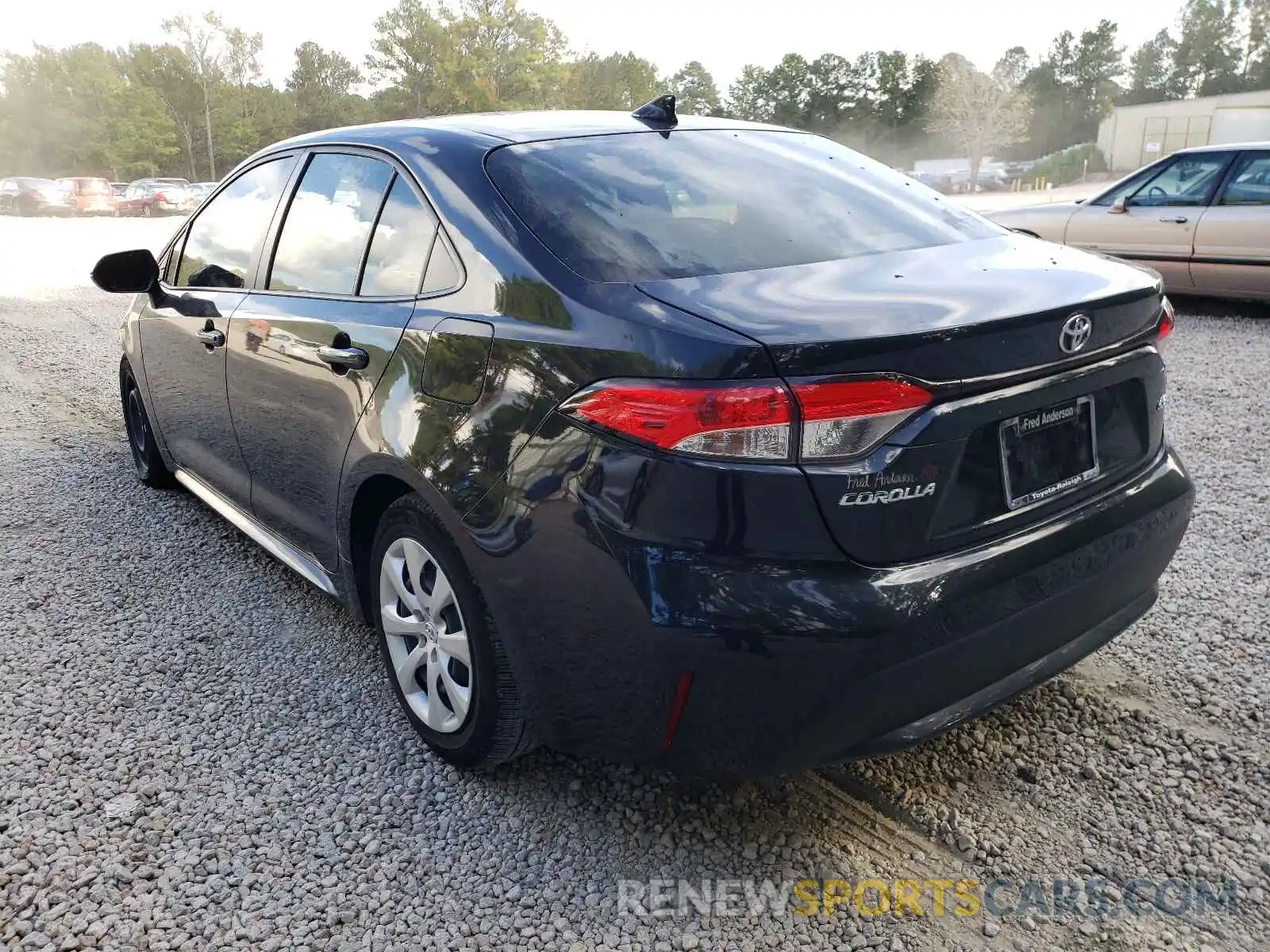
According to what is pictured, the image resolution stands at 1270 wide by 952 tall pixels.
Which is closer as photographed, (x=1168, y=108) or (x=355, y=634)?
(x=355, y=634)

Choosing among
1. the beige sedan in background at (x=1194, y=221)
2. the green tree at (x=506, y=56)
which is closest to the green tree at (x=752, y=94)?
the green tree at (x=506, y=56)

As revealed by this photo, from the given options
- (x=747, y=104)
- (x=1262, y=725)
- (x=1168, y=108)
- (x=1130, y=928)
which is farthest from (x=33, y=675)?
(x=747, y=104)

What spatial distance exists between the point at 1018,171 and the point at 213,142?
53384 millimetres

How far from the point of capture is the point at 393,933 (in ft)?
6.98

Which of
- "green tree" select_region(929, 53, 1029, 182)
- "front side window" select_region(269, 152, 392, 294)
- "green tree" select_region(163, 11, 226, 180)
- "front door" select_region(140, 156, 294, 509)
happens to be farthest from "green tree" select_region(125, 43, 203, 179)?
"front side window" select_region(269, 152, 392, 294)

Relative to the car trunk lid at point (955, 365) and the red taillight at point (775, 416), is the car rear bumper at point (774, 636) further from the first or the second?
the red taillight at point (775, 416)

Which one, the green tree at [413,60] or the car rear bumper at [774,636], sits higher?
the green tree at [413,60]

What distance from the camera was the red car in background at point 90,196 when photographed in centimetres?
3759

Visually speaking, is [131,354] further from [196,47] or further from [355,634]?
[196,47]

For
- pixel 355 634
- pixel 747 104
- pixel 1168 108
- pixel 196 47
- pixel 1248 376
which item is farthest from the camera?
pixel 747 104

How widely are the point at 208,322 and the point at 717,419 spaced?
2450 mm

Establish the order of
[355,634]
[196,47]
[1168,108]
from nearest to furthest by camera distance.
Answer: [355,634], [1168,108], [196,47]

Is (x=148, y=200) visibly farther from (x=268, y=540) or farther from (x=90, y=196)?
(x=268, y=540)

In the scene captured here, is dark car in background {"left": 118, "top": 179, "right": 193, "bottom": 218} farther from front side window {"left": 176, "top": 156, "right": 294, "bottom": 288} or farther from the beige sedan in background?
front side window {"left": 176, "top": 156, "right": 294, "bottom": 288}
